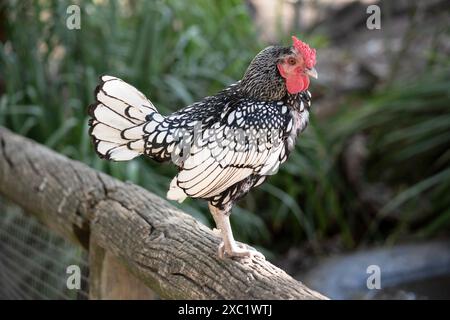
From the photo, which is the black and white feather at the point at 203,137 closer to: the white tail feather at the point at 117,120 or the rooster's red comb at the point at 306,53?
the white tail feather at the point at 117,120

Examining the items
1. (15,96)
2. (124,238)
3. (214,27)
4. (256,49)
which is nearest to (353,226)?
(256,49)

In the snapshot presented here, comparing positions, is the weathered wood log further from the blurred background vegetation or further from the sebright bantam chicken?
the blurred background vegetation

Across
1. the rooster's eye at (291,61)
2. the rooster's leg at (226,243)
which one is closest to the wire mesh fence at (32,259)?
the rooster's leg at (226,243)

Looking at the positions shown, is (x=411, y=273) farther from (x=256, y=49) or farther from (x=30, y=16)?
(x=30, y=16)

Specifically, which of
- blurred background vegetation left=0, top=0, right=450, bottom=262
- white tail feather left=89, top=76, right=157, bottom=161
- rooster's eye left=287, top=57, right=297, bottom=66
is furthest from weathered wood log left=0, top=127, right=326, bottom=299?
blurred background vegetation left=0, top=0, right=450, bottom=262

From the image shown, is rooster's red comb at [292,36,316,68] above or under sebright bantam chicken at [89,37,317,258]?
above

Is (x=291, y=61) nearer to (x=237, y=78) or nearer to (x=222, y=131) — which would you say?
(x=222, y=131)
